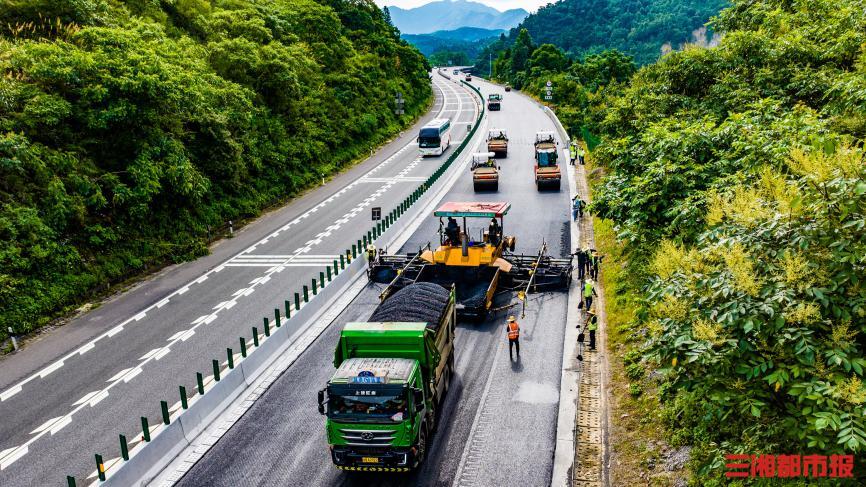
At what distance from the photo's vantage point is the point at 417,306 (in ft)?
→ 56.9

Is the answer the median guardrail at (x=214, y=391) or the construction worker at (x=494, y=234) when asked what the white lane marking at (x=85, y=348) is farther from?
the construction worker at (x=494, y=234)

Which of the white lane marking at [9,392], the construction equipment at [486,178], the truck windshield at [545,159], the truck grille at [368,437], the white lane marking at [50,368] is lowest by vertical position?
the white lane marking at [9,392]

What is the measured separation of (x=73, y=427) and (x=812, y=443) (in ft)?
59.9

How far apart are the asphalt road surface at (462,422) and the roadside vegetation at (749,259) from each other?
2236mm

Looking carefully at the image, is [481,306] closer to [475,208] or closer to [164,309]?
[475,208]

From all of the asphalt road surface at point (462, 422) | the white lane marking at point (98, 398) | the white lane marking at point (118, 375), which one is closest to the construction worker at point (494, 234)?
the asphalt road surface at point (462, 422)

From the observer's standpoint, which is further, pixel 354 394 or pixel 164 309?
pixel 164 309

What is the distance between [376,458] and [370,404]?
1.24 m

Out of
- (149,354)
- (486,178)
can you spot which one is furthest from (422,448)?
(486,178)

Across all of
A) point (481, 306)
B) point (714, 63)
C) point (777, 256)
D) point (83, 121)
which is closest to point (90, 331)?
point (83, 121)

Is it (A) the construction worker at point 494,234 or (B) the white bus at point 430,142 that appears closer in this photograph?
(A) the construction worker at point 494,234

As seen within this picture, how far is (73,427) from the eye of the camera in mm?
17125

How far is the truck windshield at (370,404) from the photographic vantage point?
13133 millimetres

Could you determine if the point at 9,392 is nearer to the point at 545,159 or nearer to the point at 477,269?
the point at 477,269
